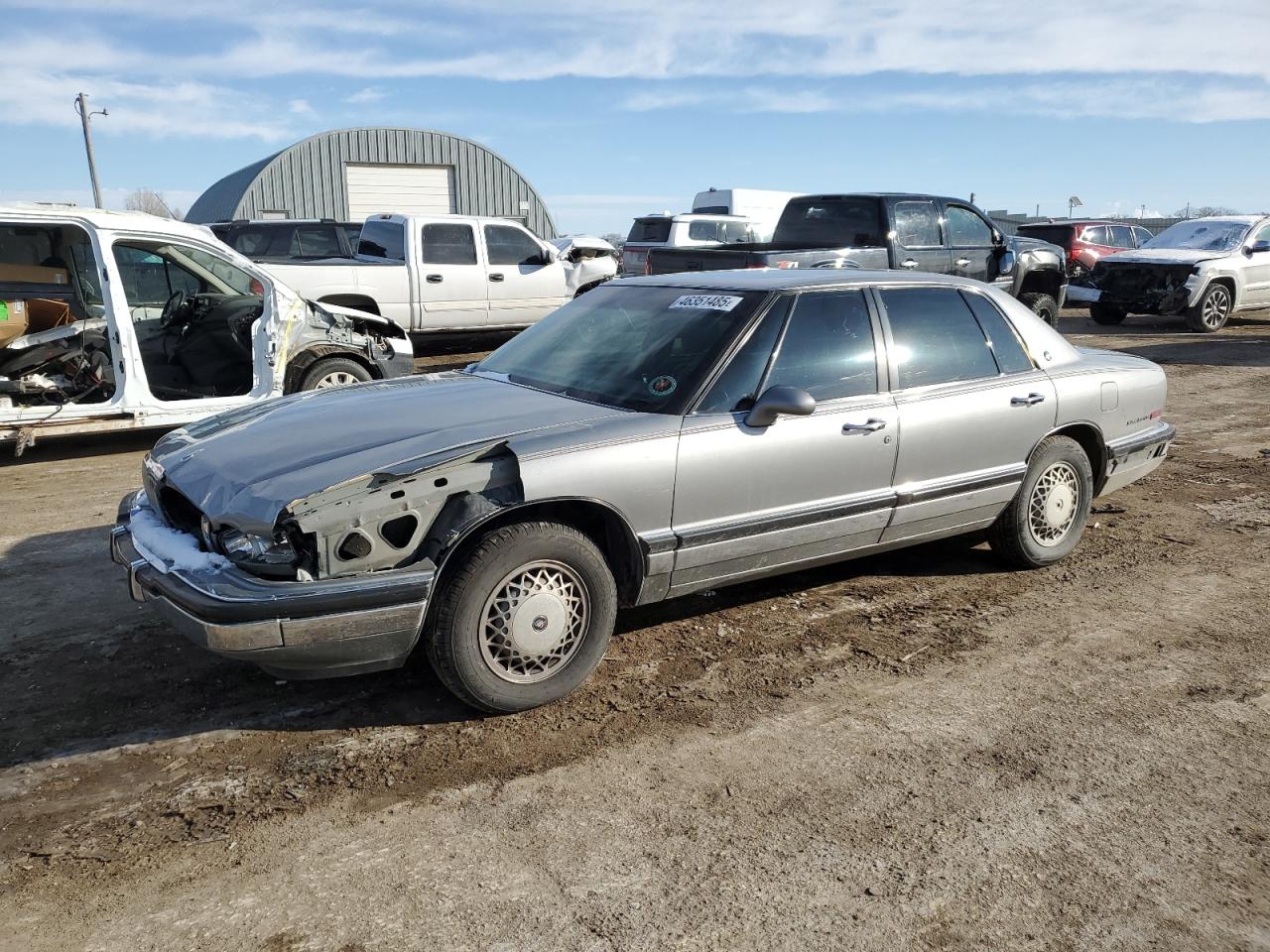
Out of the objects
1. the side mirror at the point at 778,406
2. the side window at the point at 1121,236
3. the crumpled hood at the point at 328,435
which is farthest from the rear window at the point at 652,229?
the side mirror at the point at 778,406

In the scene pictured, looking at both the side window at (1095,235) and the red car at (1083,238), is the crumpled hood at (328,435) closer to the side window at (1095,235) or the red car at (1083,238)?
the red car at (1083,238)

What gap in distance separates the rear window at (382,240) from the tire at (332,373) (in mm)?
4522

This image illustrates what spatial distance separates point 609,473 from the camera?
3.72 meters

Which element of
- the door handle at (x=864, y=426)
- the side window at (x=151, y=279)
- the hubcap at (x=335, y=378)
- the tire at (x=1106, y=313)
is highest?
the side window at (x=151, y=279)

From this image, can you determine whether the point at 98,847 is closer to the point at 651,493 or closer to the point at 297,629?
the point at 297,629

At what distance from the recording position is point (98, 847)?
291cm

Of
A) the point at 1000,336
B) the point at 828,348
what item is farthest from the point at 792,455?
the point at 1000,336

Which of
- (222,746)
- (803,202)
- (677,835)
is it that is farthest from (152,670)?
(803,202)

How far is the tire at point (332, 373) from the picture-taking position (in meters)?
8.28

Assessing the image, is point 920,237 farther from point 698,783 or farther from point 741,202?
point 741,202

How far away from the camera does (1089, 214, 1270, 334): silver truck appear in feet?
51.5

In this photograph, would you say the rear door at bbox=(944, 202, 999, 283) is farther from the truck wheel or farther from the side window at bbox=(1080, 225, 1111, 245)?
the side window at bbox=(1080, 225, 1111, 245)

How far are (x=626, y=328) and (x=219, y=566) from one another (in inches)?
82.1

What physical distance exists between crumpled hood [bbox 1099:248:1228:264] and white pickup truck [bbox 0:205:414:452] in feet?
41.7
